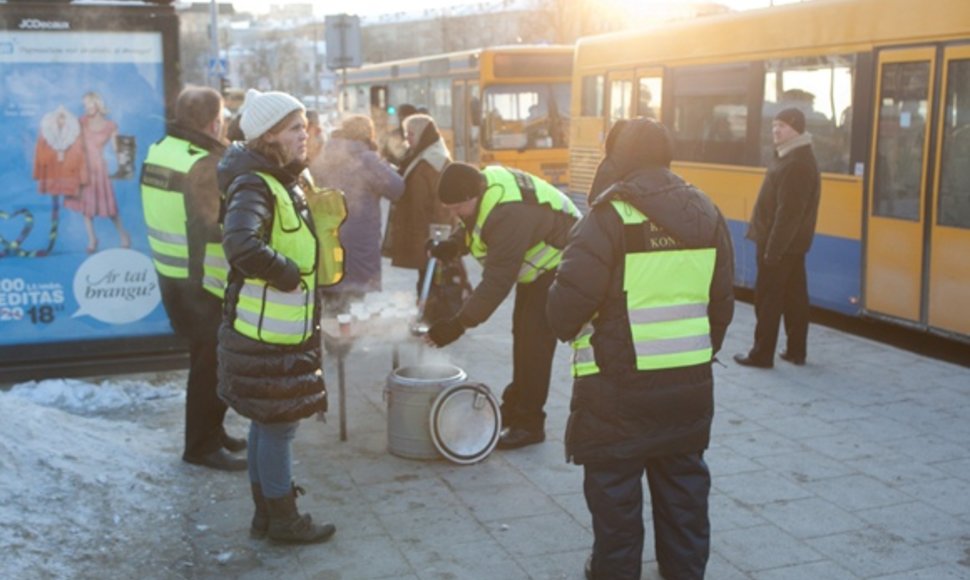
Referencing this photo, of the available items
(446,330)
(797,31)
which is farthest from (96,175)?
(797,31)

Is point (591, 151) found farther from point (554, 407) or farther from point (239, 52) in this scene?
point (239, 52)

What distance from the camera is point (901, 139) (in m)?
9.34

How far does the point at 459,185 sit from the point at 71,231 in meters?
3.41

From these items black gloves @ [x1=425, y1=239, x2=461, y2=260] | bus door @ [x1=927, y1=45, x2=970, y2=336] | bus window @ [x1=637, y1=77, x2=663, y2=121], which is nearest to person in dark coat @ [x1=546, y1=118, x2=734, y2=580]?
black gloves @ [x1=425, y1=239, x2=461, y2=260]

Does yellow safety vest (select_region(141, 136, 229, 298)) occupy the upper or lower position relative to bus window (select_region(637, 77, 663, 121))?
lower

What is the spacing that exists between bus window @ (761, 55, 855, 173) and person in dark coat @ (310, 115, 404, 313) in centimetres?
428

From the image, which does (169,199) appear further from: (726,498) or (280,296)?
(726,498)

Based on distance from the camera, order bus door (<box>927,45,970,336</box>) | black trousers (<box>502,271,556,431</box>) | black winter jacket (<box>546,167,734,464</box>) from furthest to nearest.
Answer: bus door (<box>927,45,970,336</box>) → black trousers (<box>502,271,556,431</box>) → black winter jacket (<box>546,167,734,464</box>)

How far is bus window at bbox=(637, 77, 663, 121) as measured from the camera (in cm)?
1341

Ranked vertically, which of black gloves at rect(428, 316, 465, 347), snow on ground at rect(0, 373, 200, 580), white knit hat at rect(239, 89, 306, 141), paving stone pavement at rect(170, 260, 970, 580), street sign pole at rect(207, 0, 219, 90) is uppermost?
street sign pole at rect(207, 0, 219, 90)

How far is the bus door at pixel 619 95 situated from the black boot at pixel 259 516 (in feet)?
32.4

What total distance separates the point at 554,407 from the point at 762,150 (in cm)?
519

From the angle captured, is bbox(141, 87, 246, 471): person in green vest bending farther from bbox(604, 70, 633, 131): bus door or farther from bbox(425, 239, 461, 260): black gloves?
bbox(604, 70, 633, 131): bus door

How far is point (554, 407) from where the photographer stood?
7266mm
